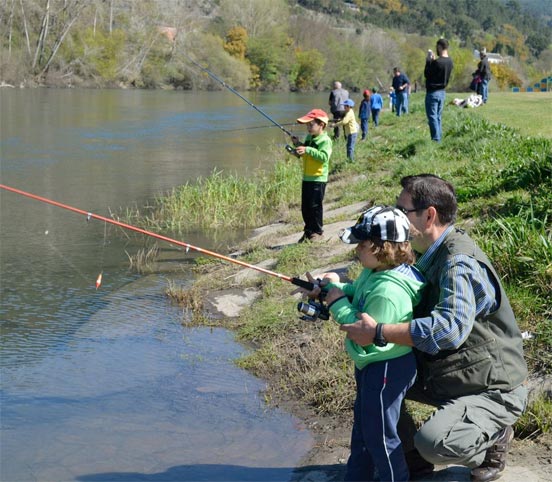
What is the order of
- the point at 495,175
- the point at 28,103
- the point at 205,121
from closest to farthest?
1. the point at 495,175
2. the point at 205,121
3. the point at 28,103

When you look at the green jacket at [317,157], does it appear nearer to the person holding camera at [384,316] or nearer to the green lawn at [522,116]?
→ the green lawn at [522,116]

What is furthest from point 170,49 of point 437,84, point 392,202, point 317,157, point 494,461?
point 494,461

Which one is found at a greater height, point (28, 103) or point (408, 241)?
point (408, 241)

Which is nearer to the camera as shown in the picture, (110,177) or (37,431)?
(37,431)

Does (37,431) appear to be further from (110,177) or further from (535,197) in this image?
(110,177)

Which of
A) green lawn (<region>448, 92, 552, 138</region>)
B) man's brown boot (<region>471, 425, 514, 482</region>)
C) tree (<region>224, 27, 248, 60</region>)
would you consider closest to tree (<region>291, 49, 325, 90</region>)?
tree (<region>224, 27, 248, 60</region>)

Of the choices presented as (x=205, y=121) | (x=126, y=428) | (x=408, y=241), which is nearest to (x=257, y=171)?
(x=126, y=428)

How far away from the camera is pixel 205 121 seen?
114ft

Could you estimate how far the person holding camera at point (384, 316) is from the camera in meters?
3.78

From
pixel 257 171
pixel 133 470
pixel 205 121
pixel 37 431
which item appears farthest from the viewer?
pixel 205 121

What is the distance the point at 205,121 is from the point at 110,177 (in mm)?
16478

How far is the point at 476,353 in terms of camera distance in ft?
12.7

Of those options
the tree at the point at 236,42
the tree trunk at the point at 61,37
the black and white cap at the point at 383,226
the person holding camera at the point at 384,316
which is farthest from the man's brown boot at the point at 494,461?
the tree at the point at 236,42

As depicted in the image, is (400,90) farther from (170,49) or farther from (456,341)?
(170,49)
